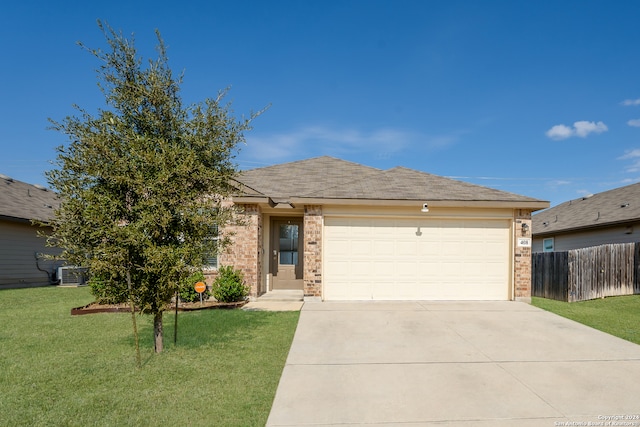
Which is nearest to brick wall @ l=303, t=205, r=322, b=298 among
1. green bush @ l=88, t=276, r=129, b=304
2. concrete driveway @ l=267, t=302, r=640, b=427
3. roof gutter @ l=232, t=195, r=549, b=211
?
roof gutter @ l=232, t=195, r=549, b=211

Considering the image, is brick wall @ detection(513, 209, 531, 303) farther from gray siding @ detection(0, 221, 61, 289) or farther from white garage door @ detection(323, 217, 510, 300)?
gray siding @ detection(0, 221, 61, 289)

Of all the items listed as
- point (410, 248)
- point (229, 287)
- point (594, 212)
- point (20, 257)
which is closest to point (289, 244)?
point (229, 287)

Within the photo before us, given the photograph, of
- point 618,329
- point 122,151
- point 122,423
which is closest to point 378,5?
point 122,151

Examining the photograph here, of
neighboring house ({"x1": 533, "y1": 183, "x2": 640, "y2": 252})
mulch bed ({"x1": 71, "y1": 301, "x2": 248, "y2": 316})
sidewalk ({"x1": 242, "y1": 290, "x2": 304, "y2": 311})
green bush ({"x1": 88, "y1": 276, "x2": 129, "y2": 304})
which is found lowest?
sidewalk ({"x1": 242, "y1": 290, "x2": 304, "y2": 311})

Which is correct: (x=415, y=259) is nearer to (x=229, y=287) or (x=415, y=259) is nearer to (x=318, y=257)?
(x=318, y=257)

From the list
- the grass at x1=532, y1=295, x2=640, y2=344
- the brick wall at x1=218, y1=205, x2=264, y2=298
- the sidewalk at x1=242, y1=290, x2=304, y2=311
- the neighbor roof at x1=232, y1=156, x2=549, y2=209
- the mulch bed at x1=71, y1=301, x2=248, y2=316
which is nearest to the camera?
the grass at x1=532, y1=295, x2=640, y2=344

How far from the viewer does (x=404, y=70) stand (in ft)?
47.1

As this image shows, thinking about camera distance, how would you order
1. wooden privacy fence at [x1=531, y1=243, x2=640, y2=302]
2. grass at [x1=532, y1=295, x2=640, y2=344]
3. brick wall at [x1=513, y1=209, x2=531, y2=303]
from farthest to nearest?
wooden privacy fence at [x1=531, y1=243, x2=640, y2=302], brick wall at [x1=513, y1=209, x2=531, y2=303], grass at [x1=532, y1=295, x2=640, y2=344]

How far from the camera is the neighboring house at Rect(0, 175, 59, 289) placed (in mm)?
13516

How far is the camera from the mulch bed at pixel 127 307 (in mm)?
8406

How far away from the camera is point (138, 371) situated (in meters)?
4.62

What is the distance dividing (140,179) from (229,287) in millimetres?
5487

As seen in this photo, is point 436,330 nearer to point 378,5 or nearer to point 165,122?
point 165,122

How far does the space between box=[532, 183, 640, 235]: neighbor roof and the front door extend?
12.9 metres
